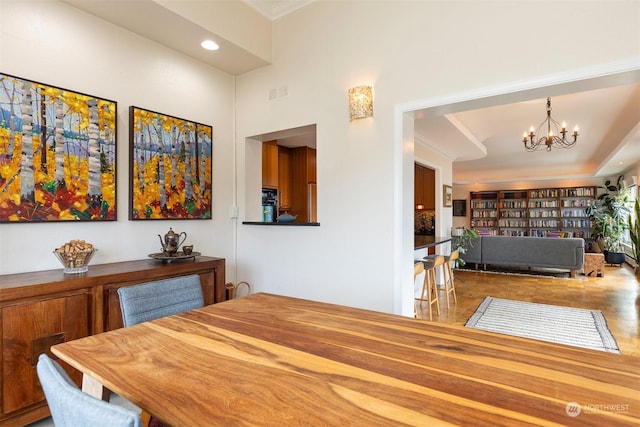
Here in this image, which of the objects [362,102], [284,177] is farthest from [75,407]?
[284,177]

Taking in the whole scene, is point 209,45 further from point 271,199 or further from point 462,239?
point 462,239

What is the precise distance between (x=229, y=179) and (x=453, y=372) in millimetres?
3079

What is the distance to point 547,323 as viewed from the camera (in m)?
3.63

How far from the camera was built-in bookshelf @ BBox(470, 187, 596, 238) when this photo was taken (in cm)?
956

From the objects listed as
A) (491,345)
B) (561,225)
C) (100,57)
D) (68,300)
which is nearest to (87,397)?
(491,345)

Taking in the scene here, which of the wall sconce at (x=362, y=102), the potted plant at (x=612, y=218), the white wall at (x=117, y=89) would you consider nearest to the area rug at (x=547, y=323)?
the wall sconce at (x=362, y=102)

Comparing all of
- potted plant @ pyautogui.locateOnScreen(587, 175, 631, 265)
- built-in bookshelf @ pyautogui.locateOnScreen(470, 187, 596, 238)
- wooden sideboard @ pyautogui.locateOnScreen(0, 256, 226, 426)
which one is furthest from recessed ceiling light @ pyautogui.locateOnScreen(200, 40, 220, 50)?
potted plant @ pyautogui.locateOnScreen(587, 175, 631, 265)

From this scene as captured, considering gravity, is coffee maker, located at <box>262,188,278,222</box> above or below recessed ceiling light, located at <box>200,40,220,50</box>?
below

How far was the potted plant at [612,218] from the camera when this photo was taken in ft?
25.9

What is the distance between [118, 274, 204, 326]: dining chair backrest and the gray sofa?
257 inches

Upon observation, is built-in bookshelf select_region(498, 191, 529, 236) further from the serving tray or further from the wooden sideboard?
the wooden sideboard

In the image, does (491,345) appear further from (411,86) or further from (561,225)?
(561,225)

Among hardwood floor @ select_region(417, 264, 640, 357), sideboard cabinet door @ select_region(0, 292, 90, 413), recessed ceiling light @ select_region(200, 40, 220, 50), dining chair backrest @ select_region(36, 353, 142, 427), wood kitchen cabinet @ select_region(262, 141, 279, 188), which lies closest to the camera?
dining chair backrest @ select_region(36, 353, 142, 427)

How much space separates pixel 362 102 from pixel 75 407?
2.53 m
